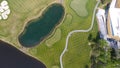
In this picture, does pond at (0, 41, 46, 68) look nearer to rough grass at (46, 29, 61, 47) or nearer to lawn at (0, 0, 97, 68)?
lawn at (0, 0, 97, 68)

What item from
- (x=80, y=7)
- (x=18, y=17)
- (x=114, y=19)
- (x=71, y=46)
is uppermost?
(x=18, y=17)

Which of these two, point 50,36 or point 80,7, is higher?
point 80,7

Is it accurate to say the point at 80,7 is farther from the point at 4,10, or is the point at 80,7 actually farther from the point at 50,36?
the point at 4,10

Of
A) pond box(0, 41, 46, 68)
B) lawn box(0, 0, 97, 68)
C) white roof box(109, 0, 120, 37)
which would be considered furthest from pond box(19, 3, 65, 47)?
white roof box(109, 0, 120, 37)

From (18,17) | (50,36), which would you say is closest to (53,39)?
(50,36)

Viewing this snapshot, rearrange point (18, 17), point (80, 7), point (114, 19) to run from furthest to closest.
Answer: point (80, 7)
point (18, 17)
point (114, 19)

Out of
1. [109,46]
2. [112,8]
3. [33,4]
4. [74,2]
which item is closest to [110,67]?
[109,46]

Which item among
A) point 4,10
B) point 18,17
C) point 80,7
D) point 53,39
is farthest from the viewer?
point 80,7
